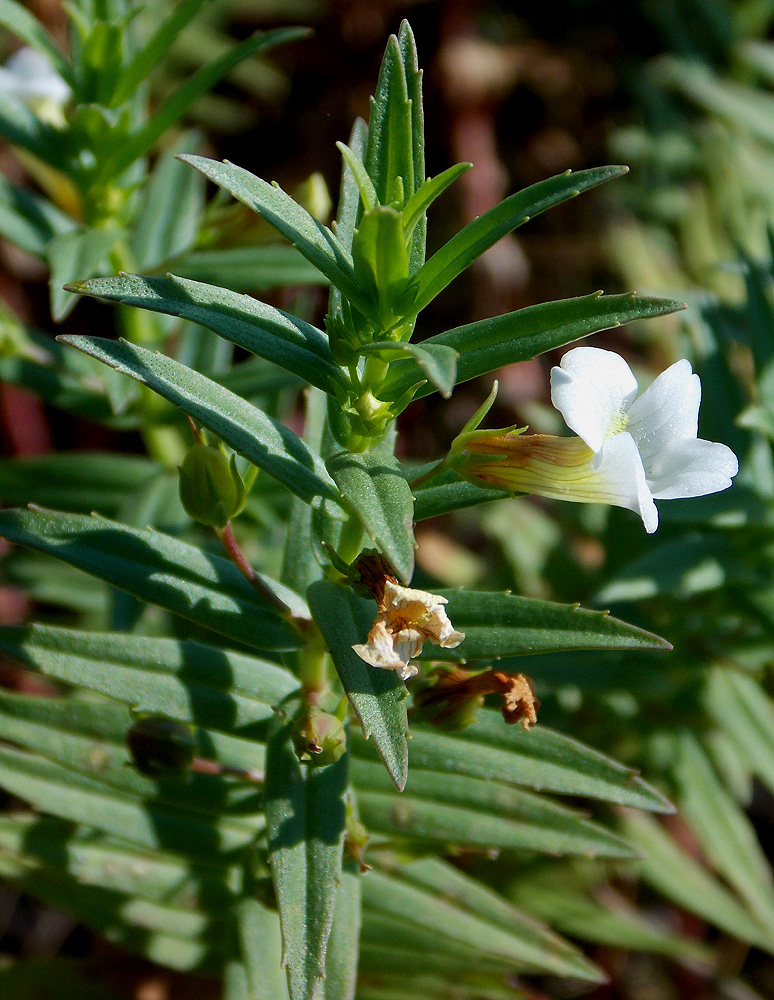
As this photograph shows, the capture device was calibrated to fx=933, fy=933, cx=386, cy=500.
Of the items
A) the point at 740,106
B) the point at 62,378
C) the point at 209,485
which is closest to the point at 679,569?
the point at 209,485

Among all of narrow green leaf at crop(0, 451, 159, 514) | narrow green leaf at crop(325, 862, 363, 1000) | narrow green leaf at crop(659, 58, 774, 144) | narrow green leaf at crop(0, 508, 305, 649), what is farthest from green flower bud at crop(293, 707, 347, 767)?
narrow green leaf at crop(659, 58, 774, 144)

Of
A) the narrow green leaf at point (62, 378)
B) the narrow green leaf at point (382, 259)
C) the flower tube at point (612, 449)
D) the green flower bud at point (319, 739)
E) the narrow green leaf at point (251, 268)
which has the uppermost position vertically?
the narrow green leaf at point (251, 268)

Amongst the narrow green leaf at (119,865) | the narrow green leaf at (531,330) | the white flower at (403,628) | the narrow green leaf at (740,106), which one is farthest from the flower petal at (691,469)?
the narrow green leaf at (740,106)

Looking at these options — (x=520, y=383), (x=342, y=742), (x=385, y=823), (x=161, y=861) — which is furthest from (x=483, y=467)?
(x=520, y=383)

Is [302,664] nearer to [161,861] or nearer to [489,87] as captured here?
[161,861]

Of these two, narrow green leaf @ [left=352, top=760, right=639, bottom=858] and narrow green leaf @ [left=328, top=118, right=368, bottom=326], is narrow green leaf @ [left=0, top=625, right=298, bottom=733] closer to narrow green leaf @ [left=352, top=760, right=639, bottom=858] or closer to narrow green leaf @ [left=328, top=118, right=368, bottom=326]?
narrow green leaf @ [left=352, top=760, right=639, bottom=858]

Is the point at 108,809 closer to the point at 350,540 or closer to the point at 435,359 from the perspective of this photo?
the point at 350,540

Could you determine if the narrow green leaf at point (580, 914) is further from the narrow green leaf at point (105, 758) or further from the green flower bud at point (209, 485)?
the green flower bud at point (209, 485)
